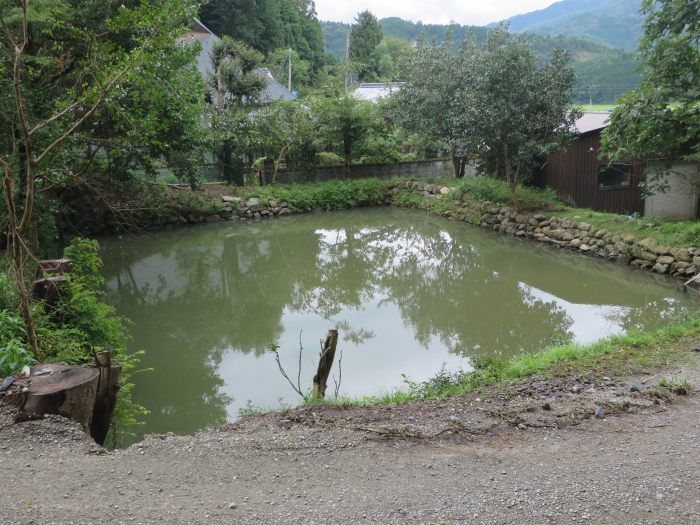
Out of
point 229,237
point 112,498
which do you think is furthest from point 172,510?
point 229,237

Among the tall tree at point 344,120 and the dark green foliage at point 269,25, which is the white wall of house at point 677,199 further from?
the dark green foliage at point 269,25

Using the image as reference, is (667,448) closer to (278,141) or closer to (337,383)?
(337,383)

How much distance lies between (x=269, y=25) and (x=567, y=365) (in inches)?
1576

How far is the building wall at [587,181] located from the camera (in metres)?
14.3

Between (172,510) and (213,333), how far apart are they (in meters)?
5.43

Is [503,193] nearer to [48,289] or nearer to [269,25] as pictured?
[48,289]

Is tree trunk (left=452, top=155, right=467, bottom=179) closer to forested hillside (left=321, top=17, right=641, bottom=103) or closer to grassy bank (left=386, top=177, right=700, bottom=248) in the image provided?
grassy bank (left=386, top=177, right=700, bottom=248)

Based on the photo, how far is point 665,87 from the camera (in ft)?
33.7

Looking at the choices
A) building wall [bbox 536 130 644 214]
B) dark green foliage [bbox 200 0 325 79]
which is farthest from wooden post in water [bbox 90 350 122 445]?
dark green foliage [bbox 200 0 325 79]

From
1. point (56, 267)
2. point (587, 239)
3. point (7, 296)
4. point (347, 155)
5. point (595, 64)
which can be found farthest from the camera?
point (595, 64)

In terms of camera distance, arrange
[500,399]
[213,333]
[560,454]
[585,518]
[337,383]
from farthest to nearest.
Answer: [213,333] → [337,383] → [500,399] → [560,454] → [585,518]

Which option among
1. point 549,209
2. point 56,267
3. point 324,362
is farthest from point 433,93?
point 324,362

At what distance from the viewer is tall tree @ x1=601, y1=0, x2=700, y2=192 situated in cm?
1006

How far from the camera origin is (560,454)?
373 cm
